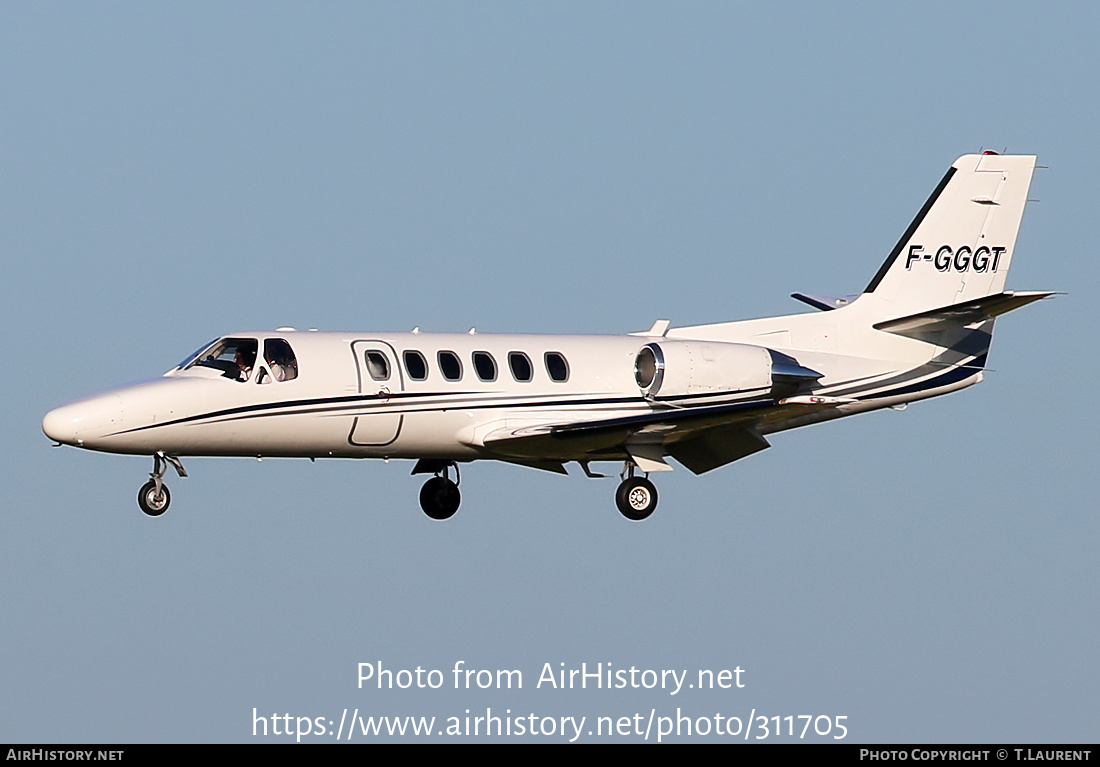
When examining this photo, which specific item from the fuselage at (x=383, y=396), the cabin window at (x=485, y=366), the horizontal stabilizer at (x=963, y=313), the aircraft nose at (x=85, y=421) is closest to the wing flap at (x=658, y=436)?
the fuselage at (x=383, y=396)

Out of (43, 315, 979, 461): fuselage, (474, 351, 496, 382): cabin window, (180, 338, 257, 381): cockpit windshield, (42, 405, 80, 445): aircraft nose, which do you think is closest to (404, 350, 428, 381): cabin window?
(43, 315, 979, 461): fuselage

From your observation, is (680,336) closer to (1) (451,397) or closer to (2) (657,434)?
(2) (657,434)

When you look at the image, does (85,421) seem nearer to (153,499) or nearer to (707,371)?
(153,499)

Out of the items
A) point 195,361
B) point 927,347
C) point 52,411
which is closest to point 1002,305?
point 927,347

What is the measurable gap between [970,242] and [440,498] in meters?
10.4

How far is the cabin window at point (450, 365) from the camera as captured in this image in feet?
98.7

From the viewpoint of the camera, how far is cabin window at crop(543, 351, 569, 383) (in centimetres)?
3097

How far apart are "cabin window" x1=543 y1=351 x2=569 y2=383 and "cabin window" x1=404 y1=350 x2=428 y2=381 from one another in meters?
2.17

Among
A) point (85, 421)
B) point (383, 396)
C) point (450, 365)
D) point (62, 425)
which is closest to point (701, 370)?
point (450, 365)

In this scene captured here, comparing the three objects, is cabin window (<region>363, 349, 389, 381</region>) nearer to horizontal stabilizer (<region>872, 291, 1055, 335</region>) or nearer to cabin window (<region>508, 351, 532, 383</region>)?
cabin window (<region>508, 351, 532, 383</region>)

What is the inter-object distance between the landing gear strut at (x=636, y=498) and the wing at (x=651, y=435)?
0.29m

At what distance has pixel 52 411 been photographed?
1101 inches

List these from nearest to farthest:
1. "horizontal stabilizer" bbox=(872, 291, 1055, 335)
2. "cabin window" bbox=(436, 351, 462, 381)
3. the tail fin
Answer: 1. "cabin window" bbox=(436, 351, 462, 381)
2. "horizontal stabilizer" bbox=(872, 291, 1055, 335)
3. the tail fin

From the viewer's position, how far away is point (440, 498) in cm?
3294
